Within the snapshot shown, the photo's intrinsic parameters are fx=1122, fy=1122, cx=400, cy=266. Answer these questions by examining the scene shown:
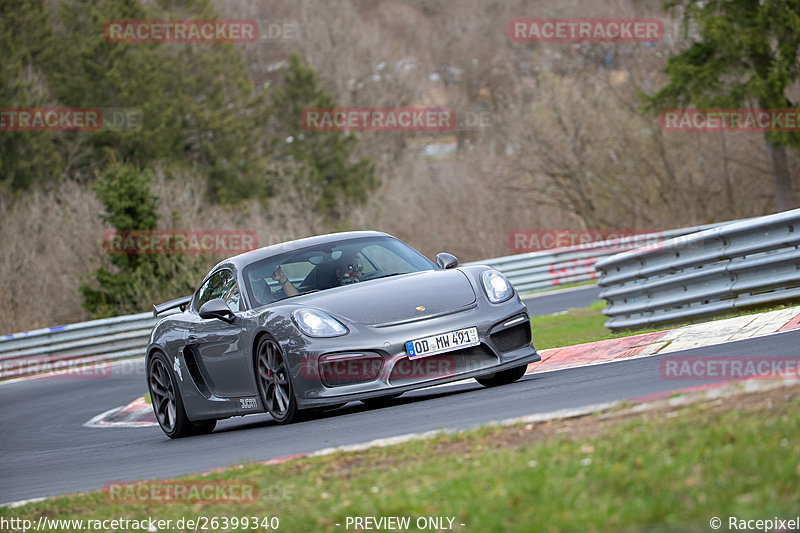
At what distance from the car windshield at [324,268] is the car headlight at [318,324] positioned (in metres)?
0.84

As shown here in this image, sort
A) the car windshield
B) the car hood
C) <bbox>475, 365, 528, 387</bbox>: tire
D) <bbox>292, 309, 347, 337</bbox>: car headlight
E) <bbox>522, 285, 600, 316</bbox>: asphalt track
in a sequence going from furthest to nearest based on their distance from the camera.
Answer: <bbox>522, 285, 600, 316</bbox>: asphalt track → the car windshield → <bbox>475, 365, 528, 387</bbox>: tire → the car hood → <bbox>292, 309, 347, 337</bbox>: car headlight

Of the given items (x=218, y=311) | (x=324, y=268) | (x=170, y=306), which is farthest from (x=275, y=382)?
(x=170, y=306)

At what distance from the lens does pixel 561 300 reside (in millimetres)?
22938

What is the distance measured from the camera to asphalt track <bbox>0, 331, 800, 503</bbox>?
6.86 meters

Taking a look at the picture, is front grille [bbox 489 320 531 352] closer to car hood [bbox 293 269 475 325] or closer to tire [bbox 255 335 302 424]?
car hood [bbox 293 269 475 325]

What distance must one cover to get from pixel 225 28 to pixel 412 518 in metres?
62.5

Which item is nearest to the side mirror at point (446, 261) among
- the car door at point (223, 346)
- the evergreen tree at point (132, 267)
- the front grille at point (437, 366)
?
Answer: the front grille at point (437, 366)

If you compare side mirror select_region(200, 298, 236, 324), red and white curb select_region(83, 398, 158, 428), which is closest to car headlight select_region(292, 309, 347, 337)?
side mirror select_region(200, 298, 236, 324)

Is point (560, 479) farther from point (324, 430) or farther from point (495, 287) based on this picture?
point (495, 287)

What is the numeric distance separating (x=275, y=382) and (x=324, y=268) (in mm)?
1282

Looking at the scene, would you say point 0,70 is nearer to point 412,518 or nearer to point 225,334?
point 225,334

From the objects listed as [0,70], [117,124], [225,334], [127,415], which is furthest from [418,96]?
[225,334]

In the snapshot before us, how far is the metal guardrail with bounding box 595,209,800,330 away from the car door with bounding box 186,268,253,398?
4846 millimetres

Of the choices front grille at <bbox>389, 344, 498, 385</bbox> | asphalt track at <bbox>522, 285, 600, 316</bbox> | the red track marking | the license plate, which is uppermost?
the license plate
